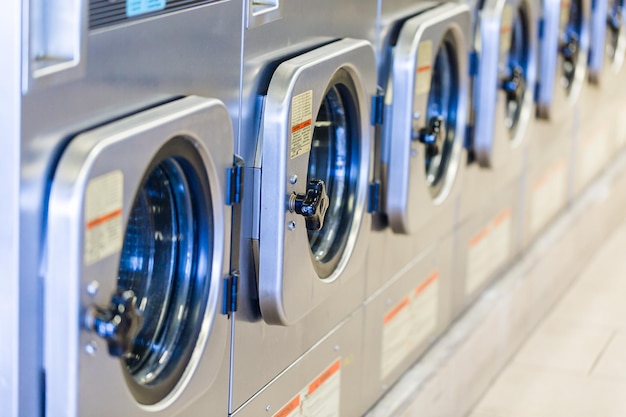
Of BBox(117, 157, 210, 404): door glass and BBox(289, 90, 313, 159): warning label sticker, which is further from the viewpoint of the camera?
BBox(289, 90, 313, 159): warning label sticker

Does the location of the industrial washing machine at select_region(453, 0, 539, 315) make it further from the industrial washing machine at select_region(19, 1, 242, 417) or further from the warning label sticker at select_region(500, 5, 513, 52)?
Result: the industrial washing machine at select_region(19, 1, 242, 417)

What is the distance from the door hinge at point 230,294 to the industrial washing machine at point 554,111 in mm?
1971

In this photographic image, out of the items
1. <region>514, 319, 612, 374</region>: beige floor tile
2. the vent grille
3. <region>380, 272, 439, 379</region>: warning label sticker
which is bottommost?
<region>514, 319, 612, 374</region>: beige floor tile

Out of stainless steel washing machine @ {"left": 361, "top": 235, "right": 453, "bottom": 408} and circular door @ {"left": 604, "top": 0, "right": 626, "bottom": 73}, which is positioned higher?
circular door @ {"left": 604, "top": 0, "right": 626, "bottom": 73}

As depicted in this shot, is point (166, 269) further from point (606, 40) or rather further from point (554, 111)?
point (606, 40)

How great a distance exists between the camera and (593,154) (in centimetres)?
499

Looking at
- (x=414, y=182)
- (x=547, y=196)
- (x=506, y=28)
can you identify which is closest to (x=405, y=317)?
(x=414, y=182)

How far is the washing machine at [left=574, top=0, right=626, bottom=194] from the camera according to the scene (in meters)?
4.51

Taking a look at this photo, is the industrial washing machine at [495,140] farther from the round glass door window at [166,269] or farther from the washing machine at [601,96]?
the round glass door window at [166,269]

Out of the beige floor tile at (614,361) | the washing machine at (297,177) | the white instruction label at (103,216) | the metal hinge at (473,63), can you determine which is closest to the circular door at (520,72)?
the metal hinge at (473,63)

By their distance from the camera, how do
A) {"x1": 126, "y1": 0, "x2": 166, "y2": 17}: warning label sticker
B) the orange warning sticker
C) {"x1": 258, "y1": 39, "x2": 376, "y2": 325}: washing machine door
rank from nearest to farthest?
{"x1": 126, "y1": 0, "x2": 166, "y2": 17}: warning label sticker → {"x1": 258, "y1": 39, "x2": 376, "y2": 325}: washing machine door → the orange warning sticker

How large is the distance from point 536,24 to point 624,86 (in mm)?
1805

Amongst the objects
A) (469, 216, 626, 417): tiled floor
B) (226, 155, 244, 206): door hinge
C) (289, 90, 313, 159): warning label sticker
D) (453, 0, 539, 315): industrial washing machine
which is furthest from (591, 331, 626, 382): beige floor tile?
(226, 155, 244, 206): door hinge

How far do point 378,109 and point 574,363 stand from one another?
165 cm
